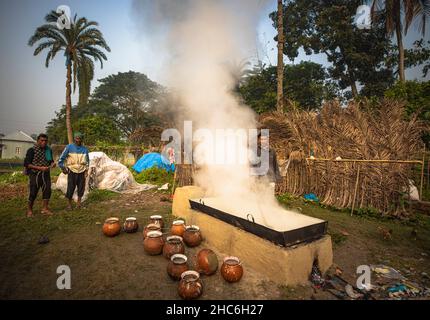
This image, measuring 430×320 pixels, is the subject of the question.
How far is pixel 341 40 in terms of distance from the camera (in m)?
16.5

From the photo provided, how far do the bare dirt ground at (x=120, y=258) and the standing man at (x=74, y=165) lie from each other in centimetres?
61

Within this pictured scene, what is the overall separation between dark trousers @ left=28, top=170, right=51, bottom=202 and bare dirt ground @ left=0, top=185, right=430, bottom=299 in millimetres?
497

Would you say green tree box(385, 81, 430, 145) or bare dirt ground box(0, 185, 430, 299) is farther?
green tree box(385, 81, 430, 145)

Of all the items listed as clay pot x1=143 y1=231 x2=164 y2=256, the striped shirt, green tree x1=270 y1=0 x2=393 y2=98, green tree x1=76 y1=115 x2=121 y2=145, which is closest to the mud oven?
clay pot x1=143 y1=231 x2=164 y2=256

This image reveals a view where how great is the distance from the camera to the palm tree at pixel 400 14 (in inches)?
520

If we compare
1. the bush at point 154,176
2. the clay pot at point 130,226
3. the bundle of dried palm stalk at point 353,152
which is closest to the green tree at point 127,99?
the bush at point 154,176

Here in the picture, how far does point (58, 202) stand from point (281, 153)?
7356mm

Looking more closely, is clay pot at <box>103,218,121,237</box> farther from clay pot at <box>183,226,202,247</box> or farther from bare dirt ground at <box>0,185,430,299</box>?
clay pot at <box>183,226,202,247</box>

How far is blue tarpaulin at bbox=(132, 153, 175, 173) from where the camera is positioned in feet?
38.5

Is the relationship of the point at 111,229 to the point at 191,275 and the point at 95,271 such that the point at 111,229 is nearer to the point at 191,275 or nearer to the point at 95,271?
the point at 95,271

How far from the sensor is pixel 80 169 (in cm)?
599

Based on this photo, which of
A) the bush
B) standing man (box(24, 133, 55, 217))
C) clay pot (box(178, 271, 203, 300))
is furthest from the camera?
the bush

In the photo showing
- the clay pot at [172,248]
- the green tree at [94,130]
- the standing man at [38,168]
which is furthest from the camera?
the green tree at [94,130]

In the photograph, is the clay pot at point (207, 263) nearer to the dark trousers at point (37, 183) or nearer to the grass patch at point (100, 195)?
the dark trousers at point (37, 183)
